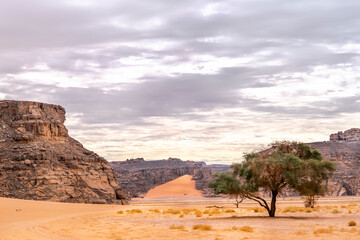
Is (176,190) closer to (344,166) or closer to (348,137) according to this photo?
(344,166)

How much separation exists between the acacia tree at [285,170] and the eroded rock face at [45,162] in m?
30.9

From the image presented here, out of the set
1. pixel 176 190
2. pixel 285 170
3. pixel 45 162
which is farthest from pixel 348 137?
pixel 285 170

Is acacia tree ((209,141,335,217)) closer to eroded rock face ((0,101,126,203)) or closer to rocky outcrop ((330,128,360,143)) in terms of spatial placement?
eroded rock face ((0,101,126,203))

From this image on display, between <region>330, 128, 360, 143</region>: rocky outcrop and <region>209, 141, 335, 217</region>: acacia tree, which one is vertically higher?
<region>330, 128, 360, 143</region>: rocky outcrop

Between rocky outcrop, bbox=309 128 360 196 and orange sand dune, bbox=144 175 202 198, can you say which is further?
orange sand dune, bbox=144 175 202 198

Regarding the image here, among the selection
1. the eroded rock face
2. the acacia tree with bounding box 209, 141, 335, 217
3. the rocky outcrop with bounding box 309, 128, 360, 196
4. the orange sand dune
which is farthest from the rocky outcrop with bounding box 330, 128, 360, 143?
the acacia tree with bounding box 209, 141, 335, 217

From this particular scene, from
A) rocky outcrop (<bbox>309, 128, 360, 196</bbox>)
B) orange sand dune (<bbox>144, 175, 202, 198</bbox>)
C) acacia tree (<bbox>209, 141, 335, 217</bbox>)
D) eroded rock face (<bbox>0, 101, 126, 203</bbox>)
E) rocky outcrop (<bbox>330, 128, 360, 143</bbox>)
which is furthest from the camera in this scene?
rocky outcrop (<bbox>330, 128, 360, 143</bbox>)

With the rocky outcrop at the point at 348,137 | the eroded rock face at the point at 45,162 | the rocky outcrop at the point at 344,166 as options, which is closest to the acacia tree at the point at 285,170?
the eroded rock face at the point at 45,162

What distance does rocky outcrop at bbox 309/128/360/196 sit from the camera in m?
120

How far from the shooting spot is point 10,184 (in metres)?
61.7

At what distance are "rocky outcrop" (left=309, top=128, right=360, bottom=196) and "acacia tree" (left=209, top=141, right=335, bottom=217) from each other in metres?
58.3

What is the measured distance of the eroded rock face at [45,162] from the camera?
2456 inches

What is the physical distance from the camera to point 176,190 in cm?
15125

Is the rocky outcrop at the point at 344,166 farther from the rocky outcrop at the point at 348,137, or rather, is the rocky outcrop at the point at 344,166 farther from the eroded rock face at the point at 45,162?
the eroded rock face at the point at 45,162
